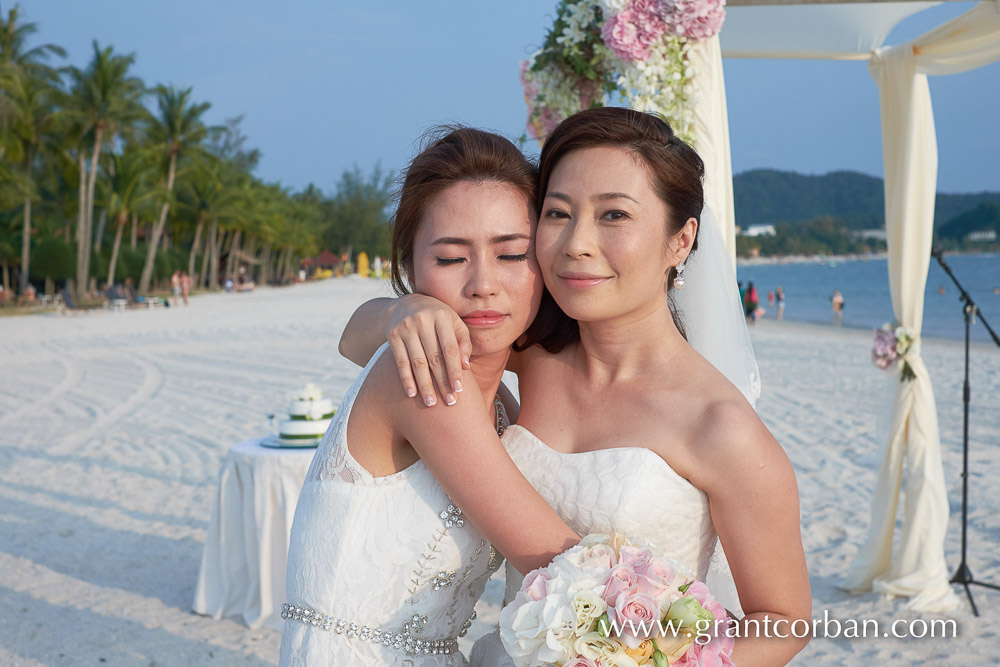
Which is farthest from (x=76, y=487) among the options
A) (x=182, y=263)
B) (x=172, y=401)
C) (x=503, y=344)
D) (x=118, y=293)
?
(x=182, y=263)

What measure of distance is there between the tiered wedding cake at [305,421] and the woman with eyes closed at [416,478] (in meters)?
2.96

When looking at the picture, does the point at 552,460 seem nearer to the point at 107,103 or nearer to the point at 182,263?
the point at 107,103

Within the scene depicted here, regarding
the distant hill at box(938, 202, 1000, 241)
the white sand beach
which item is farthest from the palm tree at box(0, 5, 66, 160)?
the distant hill at box(938, 202, 1000, 241)

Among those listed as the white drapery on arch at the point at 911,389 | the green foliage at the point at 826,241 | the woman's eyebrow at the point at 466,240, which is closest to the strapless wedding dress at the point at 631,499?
the woman's eyebrow at the point at 466,240

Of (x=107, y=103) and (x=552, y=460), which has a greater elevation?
(x=107, y=103)

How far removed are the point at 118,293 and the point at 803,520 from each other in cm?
3104

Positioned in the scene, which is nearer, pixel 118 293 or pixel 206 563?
pixel 206 563

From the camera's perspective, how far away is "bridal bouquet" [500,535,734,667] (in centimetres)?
154

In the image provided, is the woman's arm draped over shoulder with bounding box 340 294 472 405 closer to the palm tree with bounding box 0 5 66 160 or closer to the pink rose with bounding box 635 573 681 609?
the pink rose with bounding box 635 573 681 609

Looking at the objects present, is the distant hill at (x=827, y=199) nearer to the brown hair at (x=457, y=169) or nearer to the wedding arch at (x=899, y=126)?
the wedding arch at (x=899, y=126)

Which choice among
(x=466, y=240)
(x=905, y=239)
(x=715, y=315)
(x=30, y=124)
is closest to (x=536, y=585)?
(x=466, y=240)

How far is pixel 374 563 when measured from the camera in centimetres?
202

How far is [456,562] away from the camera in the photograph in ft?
6.78

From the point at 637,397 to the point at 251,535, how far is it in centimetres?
358
